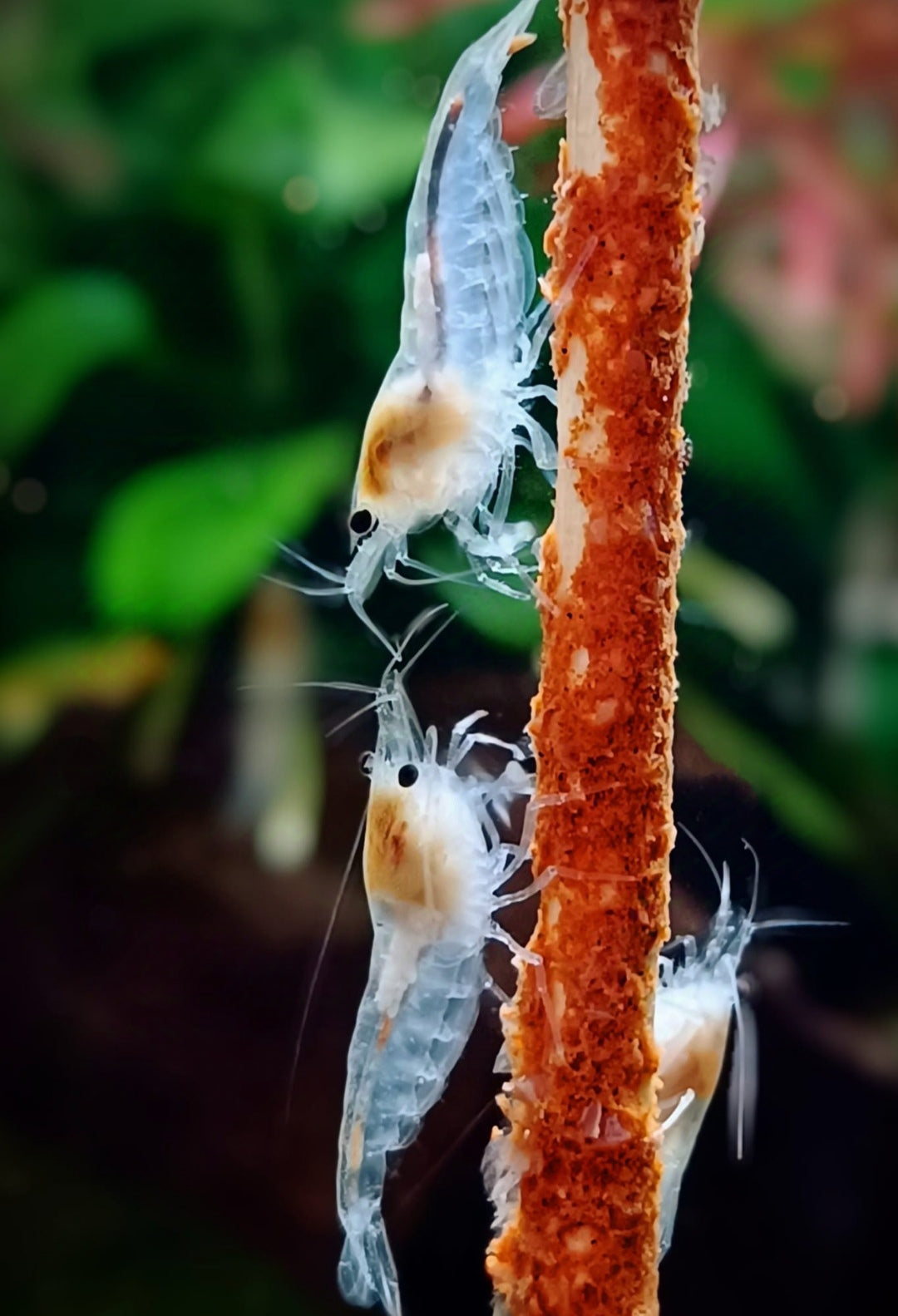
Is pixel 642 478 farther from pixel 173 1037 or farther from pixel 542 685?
pixel 173 1037

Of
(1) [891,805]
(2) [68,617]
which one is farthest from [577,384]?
(2) [68,617]

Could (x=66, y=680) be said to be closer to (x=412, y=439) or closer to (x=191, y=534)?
(x=191, y=534)

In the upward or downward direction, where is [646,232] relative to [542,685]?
upward

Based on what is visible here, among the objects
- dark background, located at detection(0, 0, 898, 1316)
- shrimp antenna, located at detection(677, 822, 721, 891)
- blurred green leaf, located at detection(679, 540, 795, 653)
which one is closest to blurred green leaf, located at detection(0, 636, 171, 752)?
dark background, located at detection(0, 0, 898, 1316)

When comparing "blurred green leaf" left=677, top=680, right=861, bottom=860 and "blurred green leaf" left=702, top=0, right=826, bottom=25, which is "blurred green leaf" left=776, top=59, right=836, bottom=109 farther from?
"blurred green leaf" left=677, top=680, right=861, bottom=860

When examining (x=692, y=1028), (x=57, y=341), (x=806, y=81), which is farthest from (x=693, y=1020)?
(x=57, y=341)

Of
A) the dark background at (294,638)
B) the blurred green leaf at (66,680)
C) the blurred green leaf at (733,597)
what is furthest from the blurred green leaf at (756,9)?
the blurred green leaf at (66,680)

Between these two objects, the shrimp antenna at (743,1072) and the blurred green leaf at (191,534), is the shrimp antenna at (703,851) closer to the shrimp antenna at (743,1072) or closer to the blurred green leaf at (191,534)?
the shrimp antenna at (743,1072)
